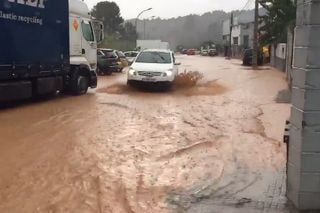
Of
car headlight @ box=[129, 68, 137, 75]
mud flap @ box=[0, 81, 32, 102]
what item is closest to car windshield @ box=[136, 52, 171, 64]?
car headlight @ box=[129, 68, 137, 75]

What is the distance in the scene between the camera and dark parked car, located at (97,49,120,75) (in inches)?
1249

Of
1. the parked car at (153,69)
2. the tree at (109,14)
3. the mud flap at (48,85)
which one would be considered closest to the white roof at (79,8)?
the mud flap at (48,85)

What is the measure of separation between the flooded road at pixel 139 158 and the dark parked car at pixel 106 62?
16.2 m

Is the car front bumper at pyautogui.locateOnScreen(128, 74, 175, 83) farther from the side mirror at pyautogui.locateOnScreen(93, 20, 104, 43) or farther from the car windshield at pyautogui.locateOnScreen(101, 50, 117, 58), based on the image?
the car windshield at pyautogui.locateOnScreen(101, 50, 117, 58)

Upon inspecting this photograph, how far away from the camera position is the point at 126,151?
885 cm

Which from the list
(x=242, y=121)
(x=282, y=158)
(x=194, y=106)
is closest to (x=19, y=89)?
→ (x=194, y=106)

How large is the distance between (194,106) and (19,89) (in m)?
5.14

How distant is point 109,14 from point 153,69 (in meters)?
75.7

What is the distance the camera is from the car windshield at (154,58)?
821 inches

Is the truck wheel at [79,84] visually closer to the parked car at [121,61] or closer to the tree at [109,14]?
the parked car at [121,61]

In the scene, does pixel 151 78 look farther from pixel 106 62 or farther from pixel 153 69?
pixel 106 62

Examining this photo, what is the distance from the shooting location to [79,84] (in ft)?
60.0

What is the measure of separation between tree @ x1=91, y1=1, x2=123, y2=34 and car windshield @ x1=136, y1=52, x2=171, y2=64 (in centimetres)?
7216

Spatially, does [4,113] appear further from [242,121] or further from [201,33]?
[201,33]
